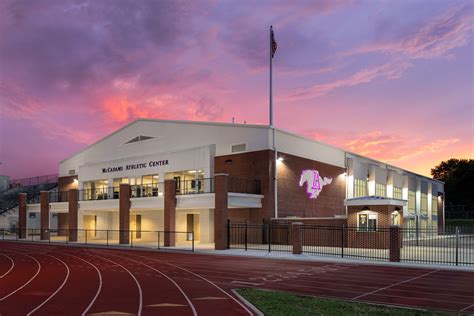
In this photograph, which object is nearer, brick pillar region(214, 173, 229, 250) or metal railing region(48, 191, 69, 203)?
brick pillar region(214, 173, 229, 250)

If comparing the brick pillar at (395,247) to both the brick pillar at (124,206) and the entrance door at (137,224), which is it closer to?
the brick pillar at (124,206)

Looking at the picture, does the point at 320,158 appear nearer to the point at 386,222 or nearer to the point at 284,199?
the point at 284,199

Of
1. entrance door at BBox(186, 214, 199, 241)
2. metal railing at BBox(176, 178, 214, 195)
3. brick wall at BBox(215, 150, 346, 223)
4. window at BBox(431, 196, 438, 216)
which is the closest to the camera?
brick wall at BBox(215, 150, 346, 223)

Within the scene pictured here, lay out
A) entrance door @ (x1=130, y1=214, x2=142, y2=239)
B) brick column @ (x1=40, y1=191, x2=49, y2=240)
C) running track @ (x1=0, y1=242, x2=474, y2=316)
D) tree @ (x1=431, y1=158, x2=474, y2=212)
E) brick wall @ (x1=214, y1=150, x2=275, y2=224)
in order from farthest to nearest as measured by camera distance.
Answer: tree @ (x1=431, y1=158, x2=474, y2=212) → brick column @ (x1=40, y1=191, x2=49, y2=240) → entrance door @ (x1=130, y1=214, x2=142, y2=239) → brick wall @ (x1=214, y1=150, x2=275, y2=224) → running track @ (x1=0, y1=242, x2=474, y2=316)

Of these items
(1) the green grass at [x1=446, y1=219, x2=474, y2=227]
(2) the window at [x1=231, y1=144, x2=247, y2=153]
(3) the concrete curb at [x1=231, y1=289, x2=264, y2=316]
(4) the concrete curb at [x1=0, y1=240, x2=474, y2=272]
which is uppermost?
(2) the window at [x1=231, y1=144, x2=247, y2=153]

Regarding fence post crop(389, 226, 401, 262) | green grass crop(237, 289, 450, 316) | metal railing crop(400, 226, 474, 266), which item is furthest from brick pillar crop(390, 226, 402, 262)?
green grass crop(237, 289, 450, 316)

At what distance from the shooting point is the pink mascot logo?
41388 mm

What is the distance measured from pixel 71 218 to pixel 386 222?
29615 millimetres

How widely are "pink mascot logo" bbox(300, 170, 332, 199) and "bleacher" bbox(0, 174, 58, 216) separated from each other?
37650 mm

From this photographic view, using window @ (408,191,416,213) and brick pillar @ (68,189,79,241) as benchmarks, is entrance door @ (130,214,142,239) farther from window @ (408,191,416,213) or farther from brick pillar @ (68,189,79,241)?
window @ (408,191,416,213)

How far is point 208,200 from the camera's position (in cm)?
3562

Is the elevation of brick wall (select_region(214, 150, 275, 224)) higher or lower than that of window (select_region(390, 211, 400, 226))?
higher

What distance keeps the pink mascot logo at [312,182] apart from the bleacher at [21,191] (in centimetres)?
3765

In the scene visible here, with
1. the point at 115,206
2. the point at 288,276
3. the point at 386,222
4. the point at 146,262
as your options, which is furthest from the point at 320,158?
the point at 288,276
